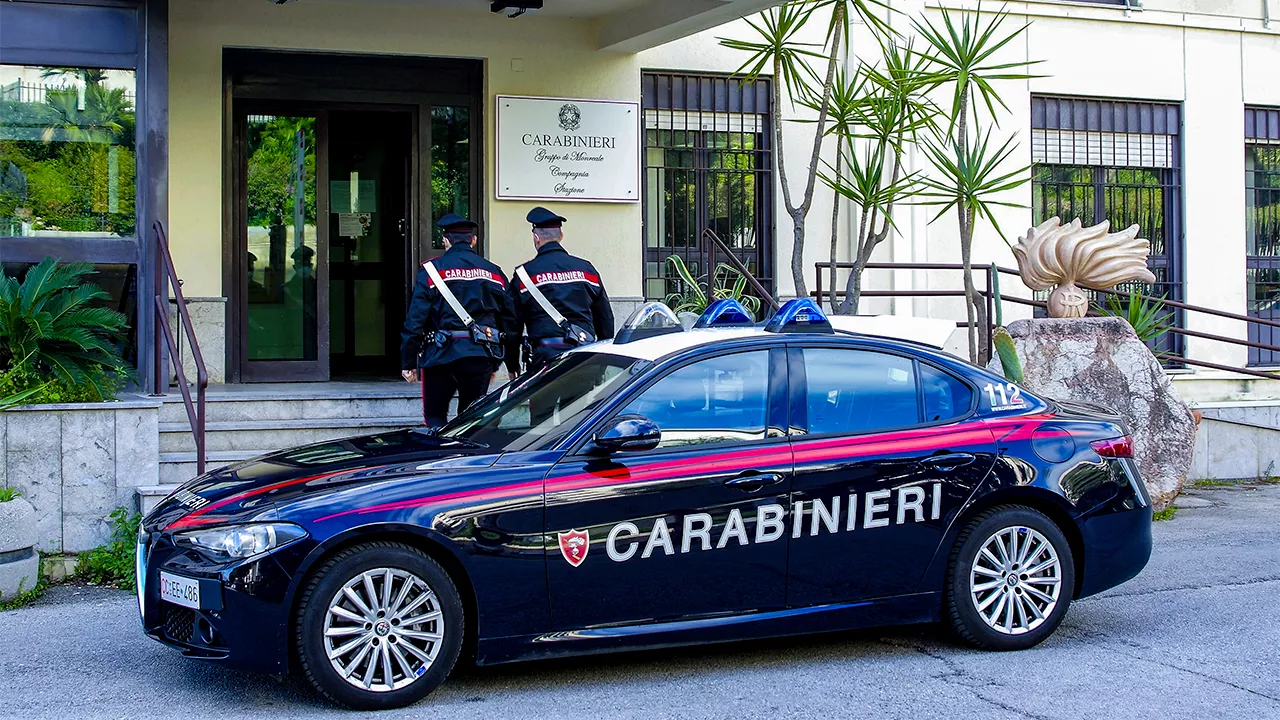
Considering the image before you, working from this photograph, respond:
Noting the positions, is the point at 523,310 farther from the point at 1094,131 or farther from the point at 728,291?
the point at 1094,131

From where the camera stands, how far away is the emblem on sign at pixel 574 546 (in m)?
5.08

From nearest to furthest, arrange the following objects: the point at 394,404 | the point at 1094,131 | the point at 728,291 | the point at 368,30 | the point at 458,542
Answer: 1. the point at 458,542
2. the point at 394,404
3. the point at 368,30
4. the point at 728,291
5. the point at 1094,131

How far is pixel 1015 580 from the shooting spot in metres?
5.81

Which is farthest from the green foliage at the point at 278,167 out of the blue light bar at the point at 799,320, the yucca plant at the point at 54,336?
the blue light bar at the point at 799,320

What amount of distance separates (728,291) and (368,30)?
3796 millimetres

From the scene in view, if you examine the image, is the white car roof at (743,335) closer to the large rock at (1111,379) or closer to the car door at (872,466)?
the car door at (872,466)

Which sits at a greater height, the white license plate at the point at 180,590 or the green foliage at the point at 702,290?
the green foliage at the point at 702,290

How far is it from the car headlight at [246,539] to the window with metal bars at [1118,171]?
9.90 metres

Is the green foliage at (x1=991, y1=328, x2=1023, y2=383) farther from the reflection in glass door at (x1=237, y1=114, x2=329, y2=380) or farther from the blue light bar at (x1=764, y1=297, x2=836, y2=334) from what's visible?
the reflection in glass door at (x1=237, y1=114, x2=329, y2=380)

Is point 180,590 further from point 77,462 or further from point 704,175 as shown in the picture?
point 704,175

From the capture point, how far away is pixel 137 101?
349 inches

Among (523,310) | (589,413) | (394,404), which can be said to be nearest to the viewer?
(589,413)

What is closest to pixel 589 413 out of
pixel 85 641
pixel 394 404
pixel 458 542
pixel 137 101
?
pixel 458 542

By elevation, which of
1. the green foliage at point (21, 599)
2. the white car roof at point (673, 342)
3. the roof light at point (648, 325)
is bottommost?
the green foliage at point (21, 599)
